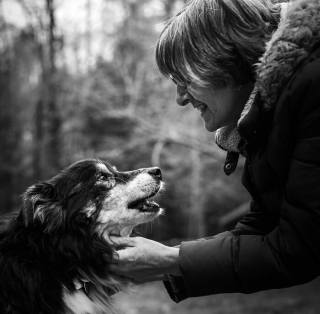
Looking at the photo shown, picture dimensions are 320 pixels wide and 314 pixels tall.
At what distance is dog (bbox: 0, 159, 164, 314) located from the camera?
2727mm

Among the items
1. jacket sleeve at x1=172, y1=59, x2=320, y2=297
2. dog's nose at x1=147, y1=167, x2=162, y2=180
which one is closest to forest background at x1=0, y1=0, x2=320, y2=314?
dog's nose at x1=147, y1=167, x2=162, y2=180

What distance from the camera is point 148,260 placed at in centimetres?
230

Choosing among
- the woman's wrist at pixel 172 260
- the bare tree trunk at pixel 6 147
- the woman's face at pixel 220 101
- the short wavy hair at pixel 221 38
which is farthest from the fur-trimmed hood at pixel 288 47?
the bare tree trunk at pixel 6 147

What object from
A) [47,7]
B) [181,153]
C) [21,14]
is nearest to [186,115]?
[181,153]

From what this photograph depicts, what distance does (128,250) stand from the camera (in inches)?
95.7

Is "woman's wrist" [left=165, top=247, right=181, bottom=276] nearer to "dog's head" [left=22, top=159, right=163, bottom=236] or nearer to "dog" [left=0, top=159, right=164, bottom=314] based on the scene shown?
"dog" [left=0, top=159, right=164, bottom=314]

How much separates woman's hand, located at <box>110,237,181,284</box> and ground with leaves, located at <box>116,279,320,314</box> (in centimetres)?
579

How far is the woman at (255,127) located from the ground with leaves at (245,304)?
591 centimetres

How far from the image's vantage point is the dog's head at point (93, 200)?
290 cm

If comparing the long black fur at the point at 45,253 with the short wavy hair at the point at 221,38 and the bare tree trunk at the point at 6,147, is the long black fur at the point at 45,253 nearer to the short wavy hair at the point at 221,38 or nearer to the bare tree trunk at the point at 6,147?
the short wavy hair at the point at 221,38

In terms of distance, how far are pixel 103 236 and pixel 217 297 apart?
24.4 feet

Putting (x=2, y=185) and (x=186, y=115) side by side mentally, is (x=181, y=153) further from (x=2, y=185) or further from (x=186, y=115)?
(x=2, y=185)

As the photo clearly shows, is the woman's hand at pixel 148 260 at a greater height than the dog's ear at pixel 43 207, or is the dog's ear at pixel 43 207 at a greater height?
the dog's ear at pixel 43 207

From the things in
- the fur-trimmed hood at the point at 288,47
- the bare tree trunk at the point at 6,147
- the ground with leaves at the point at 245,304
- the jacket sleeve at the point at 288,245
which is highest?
the fur-trimmed hood at the point at 288,47
